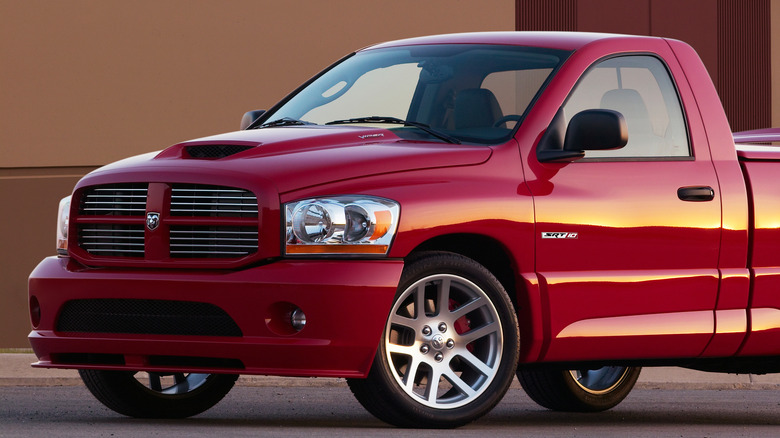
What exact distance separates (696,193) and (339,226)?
1.93 m

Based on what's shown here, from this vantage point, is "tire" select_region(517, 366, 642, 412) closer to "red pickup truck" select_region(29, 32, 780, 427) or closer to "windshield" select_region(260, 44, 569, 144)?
"red pickup truck" select_region(29, 32, 780, 427)

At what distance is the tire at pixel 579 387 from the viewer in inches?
365

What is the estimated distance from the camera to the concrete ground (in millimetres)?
11516

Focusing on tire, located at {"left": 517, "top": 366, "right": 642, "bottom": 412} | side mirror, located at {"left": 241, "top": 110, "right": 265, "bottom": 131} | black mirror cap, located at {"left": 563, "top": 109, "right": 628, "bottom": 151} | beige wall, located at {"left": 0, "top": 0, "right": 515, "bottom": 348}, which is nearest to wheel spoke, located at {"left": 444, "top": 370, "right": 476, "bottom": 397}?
black mirror cap, located at {"left": 563, "top": 109, "right": 628, "bottom": 151}

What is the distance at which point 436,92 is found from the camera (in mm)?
7766

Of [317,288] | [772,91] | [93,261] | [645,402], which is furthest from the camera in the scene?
[772,91]

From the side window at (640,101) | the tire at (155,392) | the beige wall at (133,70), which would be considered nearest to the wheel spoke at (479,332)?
the side window at (640,101)

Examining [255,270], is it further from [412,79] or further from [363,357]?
[412,79]

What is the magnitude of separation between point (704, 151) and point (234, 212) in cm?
244

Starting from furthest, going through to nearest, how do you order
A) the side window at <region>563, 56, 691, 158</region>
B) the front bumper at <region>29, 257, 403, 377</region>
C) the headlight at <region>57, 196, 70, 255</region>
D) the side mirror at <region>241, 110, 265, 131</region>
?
the side mirror at <region>241, 110, 265, 131</region>
the side window at <region>563, 56, 691, 158</region>
the headlight at <region>57, 196, 70, 255</region>
the front bumper at <region>29, 257, 403, 377</region>

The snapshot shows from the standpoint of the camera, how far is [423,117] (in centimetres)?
766

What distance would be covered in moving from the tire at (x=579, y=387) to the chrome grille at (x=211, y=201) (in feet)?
9.97

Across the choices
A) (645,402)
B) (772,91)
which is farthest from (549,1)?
(645,402)

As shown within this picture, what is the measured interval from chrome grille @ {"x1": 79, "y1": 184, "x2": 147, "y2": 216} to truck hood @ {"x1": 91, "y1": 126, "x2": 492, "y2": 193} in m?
0.07
